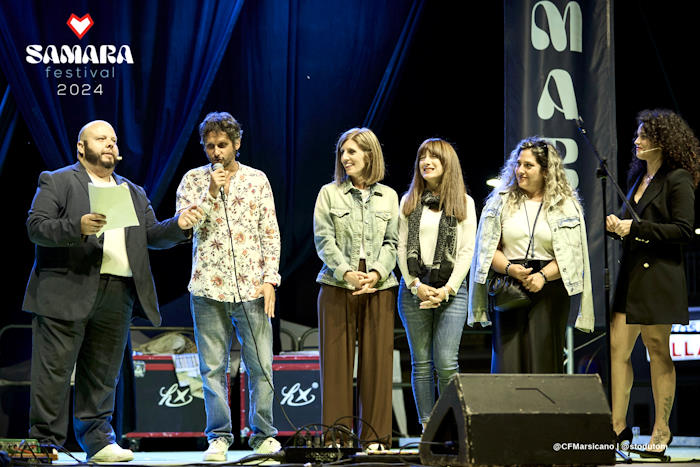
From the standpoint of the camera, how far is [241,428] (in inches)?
208

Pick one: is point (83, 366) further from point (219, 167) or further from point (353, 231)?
point (353, 231)

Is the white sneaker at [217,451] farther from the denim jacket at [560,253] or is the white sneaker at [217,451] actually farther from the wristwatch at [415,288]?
the denim jacket at [560,253]

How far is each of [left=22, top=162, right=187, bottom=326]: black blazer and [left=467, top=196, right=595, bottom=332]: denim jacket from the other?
1562 mm

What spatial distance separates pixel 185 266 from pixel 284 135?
1169mm

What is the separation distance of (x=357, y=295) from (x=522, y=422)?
1351 millimetres

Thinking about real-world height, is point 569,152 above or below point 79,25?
below

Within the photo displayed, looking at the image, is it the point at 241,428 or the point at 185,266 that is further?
the point at 185,266

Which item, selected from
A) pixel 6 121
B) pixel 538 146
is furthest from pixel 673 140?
pixel 6 121

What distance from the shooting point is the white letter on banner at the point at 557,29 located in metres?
5.30

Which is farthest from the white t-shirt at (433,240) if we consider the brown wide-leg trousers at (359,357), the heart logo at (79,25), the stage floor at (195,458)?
the heart logo at (79,25)

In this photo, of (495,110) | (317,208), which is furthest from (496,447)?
(495,110)

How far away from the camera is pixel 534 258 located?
4.32 metres

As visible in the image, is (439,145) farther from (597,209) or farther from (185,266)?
(185,266)

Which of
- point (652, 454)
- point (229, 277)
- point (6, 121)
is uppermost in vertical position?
→ point (6, 121)
